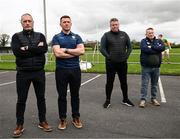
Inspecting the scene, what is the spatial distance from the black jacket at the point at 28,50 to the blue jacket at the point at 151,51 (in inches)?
114

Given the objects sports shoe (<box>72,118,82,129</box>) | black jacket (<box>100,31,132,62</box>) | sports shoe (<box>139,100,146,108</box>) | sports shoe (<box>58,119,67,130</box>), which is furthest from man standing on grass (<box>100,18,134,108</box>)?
sports shoe (<box>58,119,67,130</box>)

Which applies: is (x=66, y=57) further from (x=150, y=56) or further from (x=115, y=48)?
(x=150, y=56)

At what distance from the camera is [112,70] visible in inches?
298

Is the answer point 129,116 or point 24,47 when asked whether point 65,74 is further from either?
point 129,116

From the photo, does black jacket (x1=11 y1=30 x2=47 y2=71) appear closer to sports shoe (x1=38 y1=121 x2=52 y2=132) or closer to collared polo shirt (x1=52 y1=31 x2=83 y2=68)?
collared polo shirt (x1=52 y1=31 x2=83 y2=68)

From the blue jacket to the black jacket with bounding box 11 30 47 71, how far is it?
2905 millimetres

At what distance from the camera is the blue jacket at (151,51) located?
295 inches

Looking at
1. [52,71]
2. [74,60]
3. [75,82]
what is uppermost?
[74,60]

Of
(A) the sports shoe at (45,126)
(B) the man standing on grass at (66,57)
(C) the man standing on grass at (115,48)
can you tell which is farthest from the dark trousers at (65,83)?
(C) the man standing on grass at (115,48)

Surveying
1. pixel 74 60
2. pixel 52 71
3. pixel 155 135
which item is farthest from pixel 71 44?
pixel 52 71

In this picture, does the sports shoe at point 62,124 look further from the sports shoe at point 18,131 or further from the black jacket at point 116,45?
the black jacket at point 116,45

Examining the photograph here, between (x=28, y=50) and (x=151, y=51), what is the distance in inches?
131

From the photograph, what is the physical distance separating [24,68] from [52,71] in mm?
10965

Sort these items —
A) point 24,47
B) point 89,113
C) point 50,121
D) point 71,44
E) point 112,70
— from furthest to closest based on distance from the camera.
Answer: point 112,70, point 89,113, point 50,121, point 71,44, point 24,47
